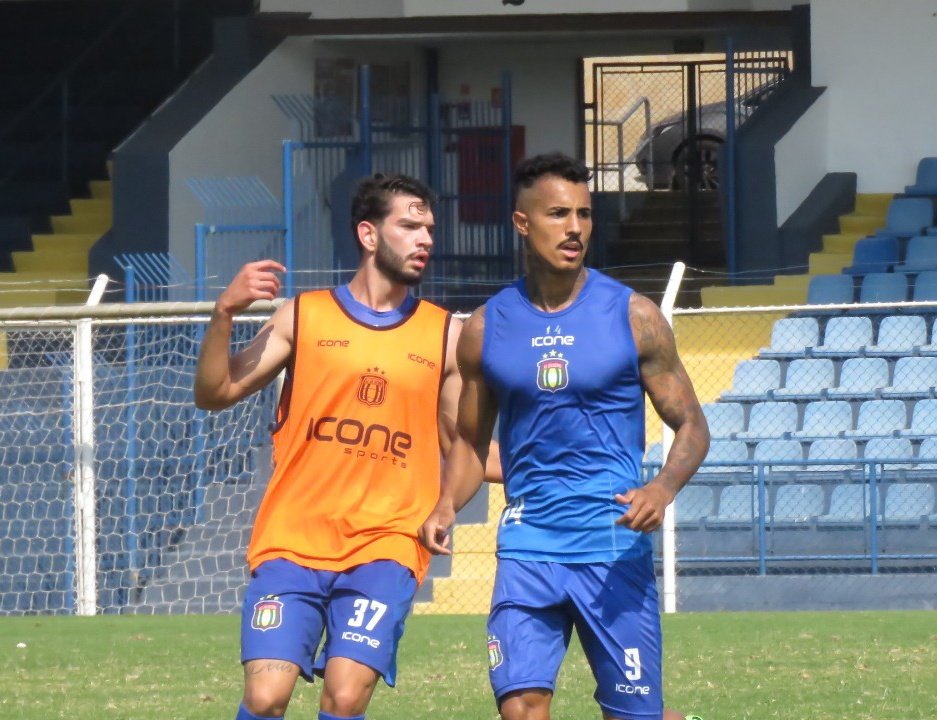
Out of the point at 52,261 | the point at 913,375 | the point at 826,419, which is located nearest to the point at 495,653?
→ the point at 826,419

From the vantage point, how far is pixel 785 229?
17203 mm

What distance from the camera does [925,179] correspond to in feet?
54.5

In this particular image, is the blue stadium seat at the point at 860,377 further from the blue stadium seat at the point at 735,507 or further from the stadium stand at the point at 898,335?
the blue stadium seat at the point at 735,507

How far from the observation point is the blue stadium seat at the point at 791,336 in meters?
14.7

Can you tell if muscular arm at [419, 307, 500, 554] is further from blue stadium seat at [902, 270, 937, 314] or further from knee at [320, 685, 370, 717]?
blue stadium seat at [902, 270, 937, 314]

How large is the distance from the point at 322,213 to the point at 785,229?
449cm

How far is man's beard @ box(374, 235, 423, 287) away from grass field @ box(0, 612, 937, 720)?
2505mm

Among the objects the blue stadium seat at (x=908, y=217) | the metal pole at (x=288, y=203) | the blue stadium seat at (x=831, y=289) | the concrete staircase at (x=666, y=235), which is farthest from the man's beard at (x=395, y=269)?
the concrete staircase at (x=666, y=235)

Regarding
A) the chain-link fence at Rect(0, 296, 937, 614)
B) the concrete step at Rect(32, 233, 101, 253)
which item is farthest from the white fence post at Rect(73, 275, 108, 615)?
the concrete step at Rect(32, 233, 101, 253)

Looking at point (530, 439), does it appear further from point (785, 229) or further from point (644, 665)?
point (785, 229)

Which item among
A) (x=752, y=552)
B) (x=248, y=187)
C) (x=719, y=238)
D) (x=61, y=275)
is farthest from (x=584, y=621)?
(x=719, y=238)

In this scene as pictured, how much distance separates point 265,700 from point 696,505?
8548 mm

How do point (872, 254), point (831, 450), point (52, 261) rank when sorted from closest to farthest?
point (831, 450)
point (872, 254)
point (52, 261)

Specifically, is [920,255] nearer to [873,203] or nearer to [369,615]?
[873,203]
